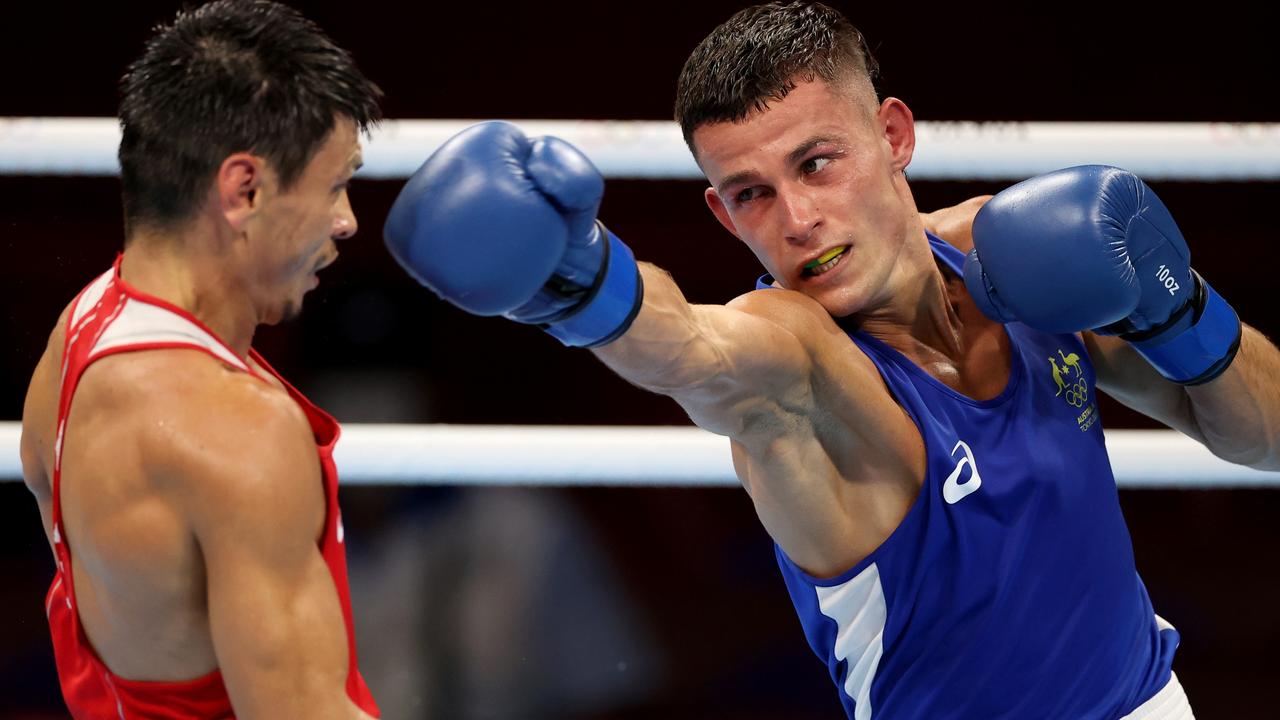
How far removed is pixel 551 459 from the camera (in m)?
2.68

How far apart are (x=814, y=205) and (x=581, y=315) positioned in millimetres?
545

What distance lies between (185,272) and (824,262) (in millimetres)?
921

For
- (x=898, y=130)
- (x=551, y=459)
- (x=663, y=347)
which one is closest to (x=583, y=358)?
(x=551, y=459)

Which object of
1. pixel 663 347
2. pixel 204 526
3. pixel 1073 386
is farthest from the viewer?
pixel 1073 386

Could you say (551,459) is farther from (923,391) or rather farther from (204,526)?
(204,526)

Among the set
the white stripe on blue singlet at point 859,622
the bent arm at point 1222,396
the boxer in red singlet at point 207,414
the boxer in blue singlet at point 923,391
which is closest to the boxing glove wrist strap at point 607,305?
the boxer in blue singlet at point 923,391

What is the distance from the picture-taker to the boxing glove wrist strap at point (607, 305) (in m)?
1.58

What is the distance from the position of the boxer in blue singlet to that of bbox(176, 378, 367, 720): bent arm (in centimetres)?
56

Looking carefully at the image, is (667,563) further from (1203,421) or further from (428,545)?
(1203,421)

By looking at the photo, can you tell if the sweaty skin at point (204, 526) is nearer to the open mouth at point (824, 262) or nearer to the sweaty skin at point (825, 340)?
the sweaty skin at point (825, 340)

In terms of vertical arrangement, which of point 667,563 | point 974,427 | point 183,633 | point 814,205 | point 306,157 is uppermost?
point 306,157

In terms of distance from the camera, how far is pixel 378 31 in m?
3.57

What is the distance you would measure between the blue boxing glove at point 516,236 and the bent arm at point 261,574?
262mm

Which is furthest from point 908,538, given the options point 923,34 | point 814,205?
point 923,34
